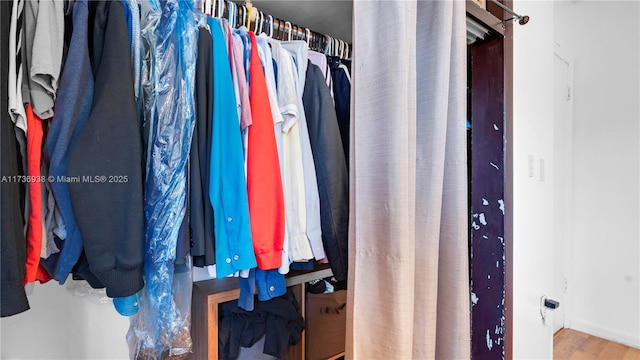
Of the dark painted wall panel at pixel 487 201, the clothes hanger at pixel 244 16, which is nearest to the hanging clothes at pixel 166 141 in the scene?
the clothes hanger at pixel 244 16

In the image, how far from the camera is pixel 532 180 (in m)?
1.14

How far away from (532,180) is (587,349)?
1748 millimetres

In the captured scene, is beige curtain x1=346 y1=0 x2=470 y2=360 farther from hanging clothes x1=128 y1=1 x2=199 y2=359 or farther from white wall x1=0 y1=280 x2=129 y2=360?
white wall x1=0 y1=280 x2=129 y2=360

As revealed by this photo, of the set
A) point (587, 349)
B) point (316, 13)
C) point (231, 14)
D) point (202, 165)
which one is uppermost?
point (316, 13)

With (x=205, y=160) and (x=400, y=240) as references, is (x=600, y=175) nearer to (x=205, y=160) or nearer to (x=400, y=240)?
(x=400, y=240)

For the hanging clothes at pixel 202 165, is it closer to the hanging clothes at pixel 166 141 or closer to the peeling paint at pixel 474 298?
the hanging clothes at pixel 166 141

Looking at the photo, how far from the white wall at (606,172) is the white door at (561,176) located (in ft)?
0.19

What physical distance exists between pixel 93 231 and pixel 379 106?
0.57 metres

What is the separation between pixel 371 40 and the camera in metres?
0.54

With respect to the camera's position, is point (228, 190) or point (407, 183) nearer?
point (407, 183)

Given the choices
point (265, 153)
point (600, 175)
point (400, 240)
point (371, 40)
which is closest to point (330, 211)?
point (265, 153)

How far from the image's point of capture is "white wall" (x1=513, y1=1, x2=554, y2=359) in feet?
3.42

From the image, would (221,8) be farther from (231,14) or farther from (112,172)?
(112,172)

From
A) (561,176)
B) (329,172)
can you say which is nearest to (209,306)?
(329,172)
